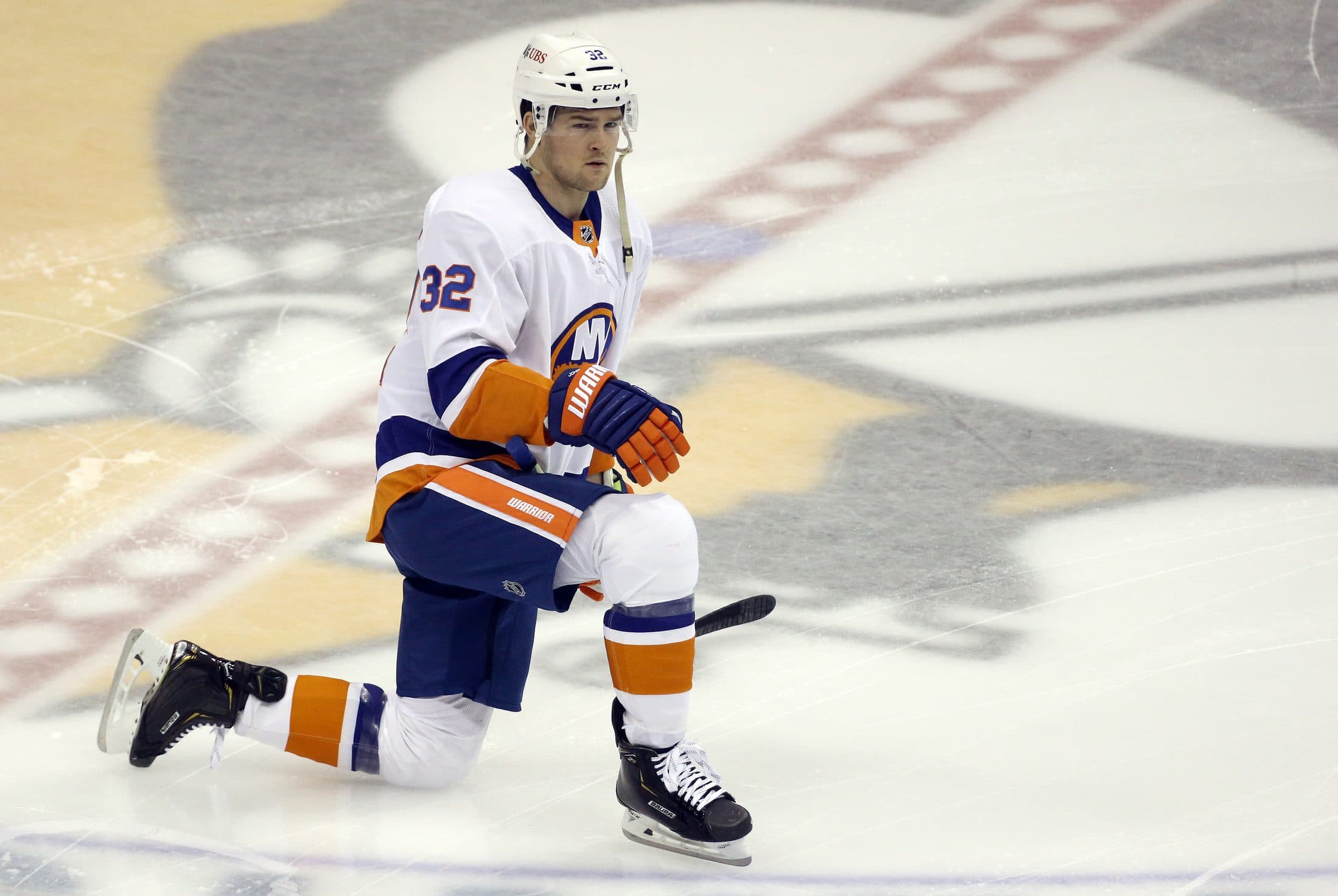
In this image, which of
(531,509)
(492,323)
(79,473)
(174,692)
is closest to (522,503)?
(531,509)

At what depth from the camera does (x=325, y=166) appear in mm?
5398

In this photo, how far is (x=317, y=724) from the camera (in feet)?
9.16

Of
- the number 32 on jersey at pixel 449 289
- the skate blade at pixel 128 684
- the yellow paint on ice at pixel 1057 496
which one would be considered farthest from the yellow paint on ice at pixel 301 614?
the yellow paint on ice at pixel 1057 496

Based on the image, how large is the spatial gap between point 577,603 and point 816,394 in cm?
113

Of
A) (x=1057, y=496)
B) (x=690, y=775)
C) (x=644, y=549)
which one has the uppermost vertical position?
(x=644, y=549)

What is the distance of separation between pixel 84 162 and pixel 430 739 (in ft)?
10.2

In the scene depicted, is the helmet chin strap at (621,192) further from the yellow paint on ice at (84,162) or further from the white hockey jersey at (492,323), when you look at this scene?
the yellow paint on ice at (84,162)

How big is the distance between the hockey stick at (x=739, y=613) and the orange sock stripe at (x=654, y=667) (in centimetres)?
30

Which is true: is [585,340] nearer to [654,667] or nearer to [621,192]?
[621,192]

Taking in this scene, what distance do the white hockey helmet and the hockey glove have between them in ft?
1.28

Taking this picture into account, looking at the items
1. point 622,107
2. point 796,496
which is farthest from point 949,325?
point 622,107

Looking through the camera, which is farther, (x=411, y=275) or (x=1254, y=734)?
(x=411, y=275)

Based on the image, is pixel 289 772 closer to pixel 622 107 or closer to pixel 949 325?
pixel 622 107

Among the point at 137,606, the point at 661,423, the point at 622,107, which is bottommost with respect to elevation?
the point at 137,606
